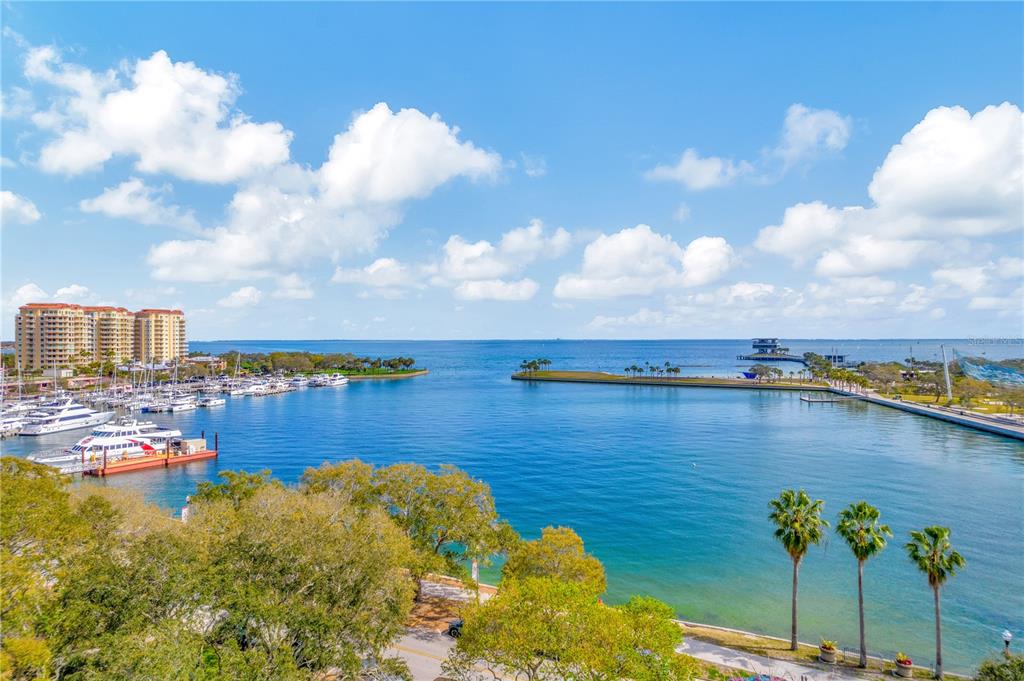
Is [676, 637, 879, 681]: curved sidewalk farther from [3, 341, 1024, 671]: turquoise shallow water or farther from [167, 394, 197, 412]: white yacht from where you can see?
[167, 394, 197, 412]: white yacht

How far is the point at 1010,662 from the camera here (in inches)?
719

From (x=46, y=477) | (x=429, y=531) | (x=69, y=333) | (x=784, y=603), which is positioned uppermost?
(x=69, y=333)

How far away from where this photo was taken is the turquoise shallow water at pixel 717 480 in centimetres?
3394

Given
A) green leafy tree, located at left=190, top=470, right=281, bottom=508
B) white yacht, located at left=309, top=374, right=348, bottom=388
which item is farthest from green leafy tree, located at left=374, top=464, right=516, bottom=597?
white yacht, located at left=309, top=374, right=348, bottom=388

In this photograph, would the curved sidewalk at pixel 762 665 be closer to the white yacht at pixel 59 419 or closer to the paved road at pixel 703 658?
Answer: the paved road at pixel 703 658

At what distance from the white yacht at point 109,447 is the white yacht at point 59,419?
955 inches

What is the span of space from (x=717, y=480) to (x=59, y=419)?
113411mm

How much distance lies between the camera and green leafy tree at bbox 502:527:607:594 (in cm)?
2612

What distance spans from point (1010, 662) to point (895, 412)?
119 meters

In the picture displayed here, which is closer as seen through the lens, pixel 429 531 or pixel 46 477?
pixel 46 477

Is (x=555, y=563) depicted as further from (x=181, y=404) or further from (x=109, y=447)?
(x=181, y=404)

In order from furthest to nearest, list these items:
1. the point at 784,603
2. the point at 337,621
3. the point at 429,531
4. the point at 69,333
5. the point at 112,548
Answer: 1. the point at 69,333
2. the point at 784,603
3. the point at 429,531
4. the point at 112,548
5. the point at 337,621

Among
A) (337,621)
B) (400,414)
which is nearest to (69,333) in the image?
(400,414)

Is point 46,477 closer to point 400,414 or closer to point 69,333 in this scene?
point 400,414
